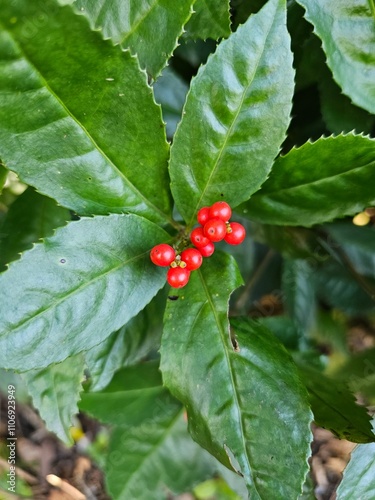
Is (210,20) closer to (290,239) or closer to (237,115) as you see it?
(237,115)

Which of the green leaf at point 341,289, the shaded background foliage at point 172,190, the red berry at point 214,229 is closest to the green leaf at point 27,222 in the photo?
the shaded background foliage at point 172,190

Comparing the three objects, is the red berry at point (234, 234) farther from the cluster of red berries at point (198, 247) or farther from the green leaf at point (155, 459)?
the green leaf at point (155, 459)

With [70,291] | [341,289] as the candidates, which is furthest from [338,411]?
[341,289]

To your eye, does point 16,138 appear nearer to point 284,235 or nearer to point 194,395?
point 194,395

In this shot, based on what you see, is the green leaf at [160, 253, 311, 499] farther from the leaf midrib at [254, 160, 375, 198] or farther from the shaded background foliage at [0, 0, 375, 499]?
the leaf midrib at [254, 160, 375, 198]

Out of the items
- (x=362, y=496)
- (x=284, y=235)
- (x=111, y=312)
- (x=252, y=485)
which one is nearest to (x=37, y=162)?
(x=111, y=312)

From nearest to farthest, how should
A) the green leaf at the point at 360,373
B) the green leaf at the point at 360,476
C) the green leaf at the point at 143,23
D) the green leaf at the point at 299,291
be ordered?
the green leaf at the point at 143,23 < the green leaf at the point at 360,476 < the green leaf at the point at 360,373 < the green leaf at the point at 299,291
